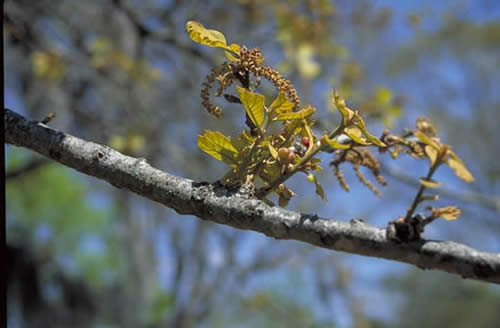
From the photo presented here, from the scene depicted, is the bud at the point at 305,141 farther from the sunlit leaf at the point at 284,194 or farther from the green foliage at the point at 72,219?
the green foliage at the point at 72,219

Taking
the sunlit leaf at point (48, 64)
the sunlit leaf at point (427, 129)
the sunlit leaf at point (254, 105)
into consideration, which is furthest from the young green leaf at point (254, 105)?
the sunlit leaf at point (48, 64)

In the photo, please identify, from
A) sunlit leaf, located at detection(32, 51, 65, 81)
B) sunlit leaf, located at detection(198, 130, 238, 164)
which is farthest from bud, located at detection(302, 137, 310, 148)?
sunlit leaf, located at detection(32, 51, 65, 81)

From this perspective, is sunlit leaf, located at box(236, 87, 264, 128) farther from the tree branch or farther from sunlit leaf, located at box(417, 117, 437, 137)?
sunlit leaf, located at box(417, 117, 437, 137)

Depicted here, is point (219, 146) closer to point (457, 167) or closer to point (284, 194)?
point (284, 194)

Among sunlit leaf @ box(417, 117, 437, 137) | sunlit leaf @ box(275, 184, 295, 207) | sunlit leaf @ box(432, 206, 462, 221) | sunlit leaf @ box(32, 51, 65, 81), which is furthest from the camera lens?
sunlit leaf @ box(32, 51, 65, 81)

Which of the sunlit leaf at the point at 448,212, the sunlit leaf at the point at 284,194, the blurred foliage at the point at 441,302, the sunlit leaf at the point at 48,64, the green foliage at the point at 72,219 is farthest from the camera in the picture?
the blurred foliage at the point at 441,302

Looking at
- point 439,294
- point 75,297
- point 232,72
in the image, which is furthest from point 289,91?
point 439,294

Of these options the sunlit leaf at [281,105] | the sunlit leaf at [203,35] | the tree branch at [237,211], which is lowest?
the tree branch at [237,211]
